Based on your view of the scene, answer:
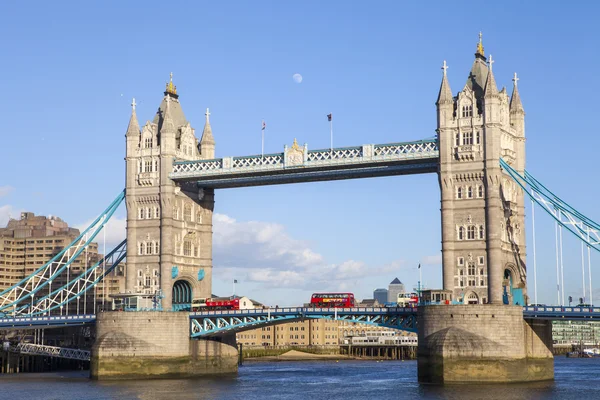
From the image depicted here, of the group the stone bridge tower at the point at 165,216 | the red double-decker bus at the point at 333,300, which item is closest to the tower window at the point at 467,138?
the red double-decker bus at the point at 333,300

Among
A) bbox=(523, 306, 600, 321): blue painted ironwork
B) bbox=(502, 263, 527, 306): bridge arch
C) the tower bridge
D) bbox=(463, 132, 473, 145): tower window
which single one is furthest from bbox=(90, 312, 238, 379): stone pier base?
bbox=(523, 306, 600, 321): blue painted ironwork

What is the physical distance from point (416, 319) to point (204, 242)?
101ft

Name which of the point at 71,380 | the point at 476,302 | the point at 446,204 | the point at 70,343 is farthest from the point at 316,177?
the point at 70,343

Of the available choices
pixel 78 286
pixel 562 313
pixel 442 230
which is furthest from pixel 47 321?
pixel 562 313

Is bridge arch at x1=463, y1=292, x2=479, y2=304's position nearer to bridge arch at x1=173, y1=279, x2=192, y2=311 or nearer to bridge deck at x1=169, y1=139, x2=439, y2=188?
bridge deck at x1=169, y1=139, x2=439, y2=188

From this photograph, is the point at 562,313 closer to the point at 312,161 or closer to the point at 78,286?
the point at 312,161

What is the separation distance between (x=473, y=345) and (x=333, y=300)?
73.3ft

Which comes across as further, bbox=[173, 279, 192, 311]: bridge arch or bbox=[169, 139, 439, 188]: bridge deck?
bbox=[173, 279, 192, 311]: bridge arch

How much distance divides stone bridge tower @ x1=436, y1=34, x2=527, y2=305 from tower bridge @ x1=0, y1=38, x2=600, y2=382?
0.11 meters

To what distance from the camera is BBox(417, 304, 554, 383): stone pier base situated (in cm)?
9112

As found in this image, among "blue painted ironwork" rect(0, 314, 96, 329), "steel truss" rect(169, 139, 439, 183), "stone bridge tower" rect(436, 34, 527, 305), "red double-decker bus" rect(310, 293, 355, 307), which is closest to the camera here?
"stone bridge tower" rect(436, 34, 527, 305)

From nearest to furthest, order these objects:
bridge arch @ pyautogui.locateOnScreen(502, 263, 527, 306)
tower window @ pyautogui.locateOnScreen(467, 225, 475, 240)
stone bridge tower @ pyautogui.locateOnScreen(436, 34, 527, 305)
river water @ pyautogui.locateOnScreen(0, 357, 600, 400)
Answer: river water @ pyautogui.locateOnScreen(0, 357, 600, 400) < stone bridge tower @ pyautogui.locateOnScreen(436, 34, 527, 305) < tower window @ pyautogui.locateOnScreen(467, 225, 475, 240) < bridge arch @ pyautogui.locateOnScreen(502, 263, 527, 306)

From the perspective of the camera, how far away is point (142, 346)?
105m

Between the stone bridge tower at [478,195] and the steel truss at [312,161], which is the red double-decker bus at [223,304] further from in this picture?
the stone bridge tower at [478,195]
